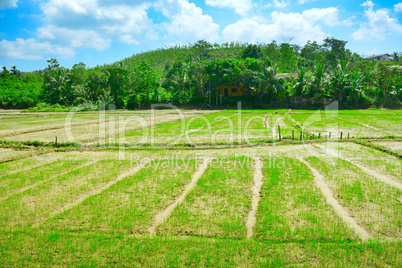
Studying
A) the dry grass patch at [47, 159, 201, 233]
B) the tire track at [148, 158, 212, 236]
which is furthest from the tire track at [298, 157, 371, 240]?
the dry grass patch at [47, 159, 201, 233]

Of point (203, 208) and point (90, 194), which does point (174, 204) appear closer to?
point (203, 208)

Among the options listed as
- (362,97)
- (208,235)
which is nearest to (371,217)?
(208,235)

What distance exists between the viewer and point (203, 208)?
18.4 feet

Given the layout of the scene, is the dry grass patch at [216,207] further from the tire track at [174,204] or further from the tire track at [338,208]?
the tire track at [338,208]

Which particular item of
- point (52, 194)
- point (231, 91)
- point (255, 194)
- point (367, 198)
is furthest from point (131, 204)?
point (231, 91)

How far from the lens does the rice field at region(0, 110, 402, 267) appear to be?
401 centimetres

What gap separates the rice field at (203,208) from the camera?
158 inches

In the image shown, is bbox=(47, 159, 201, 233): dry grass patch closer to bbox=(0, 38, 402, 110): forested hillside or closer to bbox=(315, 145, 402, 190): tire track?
bbox=(315, 145, 402, 190): tire track

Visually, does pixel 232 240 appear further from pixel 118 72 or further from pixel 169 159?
pixel 118 72

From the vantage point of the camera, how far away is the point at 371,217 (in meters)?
5.01

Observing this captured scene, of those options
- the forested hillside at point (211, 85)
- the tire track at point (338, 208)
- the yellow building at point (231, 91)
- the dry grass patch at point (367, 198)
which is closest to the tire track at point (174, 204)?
the tire track at point (338, 208)

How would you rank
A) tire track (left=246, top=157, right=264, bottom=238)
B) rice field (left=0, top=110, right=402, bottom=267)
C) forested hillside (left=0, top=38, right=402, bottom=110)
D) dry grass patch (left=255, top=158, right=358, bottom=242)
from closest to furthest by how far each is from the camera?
rice field (left=0, top=110, right=402, bottom=267)
dry grass patch (left=255, top=158, right=358, bottom=242)
tire track (left=246, top=157, right=264, bottom=238)
forested hillside (left=0, top=38, right=402, bottom=110)

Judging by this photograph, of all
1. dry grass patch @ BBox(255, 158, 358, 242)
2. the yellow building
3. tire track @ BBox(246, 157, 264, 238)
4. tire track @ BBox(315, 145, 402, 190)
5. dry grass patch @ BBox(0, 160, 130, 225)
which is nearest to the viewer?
dry grass patch @ BBox(255, 158, 358, 242)

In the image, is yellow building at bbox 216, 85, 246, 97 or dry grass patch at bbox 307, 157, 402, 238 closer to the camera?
dry grass patch at bbox 307, 157, 402, 238
